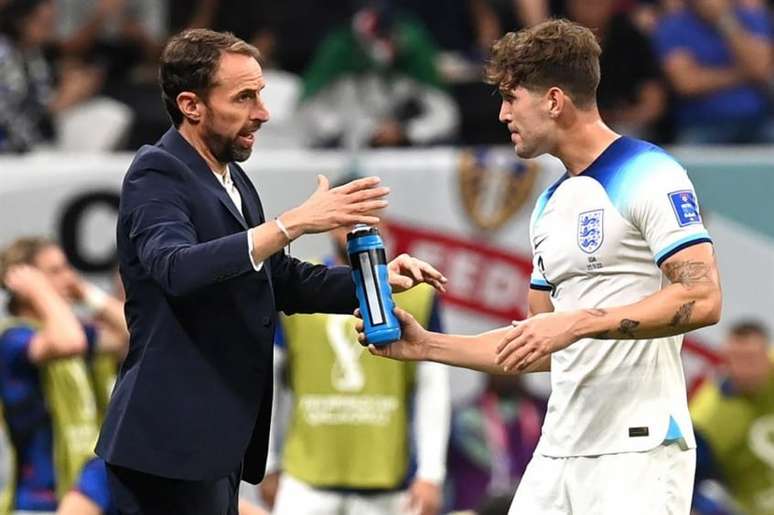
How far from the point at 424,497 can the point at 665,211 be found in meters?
3.20

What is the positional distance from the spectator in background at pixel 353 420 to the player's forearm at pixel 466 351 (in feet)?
8.09

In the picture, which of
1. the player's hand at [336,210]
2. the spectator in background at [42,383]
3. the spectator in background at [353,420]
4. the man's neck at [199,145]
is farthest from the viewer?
the spectator in background at [42,383]

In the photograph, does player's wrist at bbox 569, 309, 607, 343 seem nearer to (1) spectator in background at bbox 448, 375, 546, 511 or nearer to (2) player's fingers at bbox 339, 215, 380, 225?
(2) player's fingers at bbox 339, 215, 380, 225

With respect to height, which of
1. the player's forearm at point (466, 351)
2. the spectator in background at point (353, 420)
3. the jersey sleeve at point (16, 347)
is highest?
the player's forearm at point (466, 351)

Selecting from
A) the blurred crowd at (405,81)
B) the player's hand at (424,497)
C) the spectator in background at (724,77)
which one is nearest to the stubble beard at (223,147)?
the player's hand at (424,497)

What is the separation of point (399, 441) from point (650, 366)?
313cm

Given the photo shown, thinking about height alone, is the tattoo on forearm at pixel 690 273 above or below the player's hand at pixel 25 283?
above

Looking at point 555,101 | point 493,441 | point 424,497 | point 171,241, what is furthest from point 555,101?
point 493,441

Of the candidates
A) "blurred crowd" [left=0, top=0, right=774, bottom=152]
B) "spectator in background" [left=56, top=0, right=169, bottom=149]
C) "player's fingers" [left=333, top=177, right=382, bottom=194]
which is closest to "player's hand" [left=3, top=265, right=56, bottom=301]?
"blurred crowd" [left=0, top=0, right=774, bottom=152]

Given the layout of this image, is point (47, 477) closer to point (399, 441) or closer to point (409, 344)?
point (399, 441)

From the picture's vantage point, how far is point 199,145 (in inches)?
226

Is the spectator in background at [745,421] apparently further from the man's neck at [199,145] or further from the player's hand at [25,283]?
the man's neck at [199,145]

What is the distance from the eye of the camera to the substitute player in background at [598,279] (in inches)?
217

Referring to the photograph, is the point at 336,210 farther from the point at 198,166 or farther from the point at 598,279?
the point at 598,279
